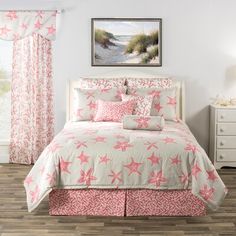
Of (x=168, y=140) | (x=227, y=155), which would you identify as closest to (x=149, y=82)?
(x=227, y=155)

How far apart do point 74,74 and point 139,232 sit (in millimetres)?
2830

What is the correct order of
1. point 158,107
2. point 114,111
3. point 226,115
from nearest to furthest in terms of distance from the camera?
point 114,111 < point 158,107 < point 226,115

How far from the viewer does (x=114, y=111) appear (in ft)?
16.7

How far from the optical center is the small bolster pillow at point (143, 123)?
4.46 metres

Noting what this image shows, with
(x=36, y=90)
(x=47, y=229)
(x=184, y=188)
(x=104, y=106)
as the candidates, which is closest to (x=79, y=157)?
(x=47, y=229)

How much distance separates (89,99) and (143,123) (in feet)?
3.47

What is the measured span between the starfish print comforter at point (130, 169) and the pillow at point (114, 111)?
1136 millimetres

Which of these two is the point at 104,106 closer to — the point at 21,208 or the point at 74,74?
the point at 74,74

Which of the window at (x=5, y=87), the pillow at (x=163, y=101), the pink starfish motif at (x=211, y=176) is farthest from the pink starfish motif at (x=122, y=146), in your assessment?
the window at (x=5, y=87)

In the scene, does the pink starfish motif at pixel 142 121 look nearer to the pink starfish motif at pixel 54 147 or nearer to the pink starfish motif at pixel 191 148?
the pink starfish motif at pixel 191 148

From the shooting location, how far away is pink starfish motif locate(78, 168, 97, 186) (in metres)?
3.86

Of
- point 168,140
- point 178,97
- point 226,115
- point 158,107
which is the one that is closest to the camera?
point 168,140

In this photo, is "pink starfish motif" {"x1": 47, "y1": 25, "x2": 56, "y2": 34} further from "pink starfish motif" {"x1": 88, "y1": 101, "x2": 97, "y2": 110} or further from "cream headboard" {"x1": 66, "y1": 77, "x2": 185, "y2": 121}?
"pink starfish motif" {"x1": 88, "y1": 101, "x2": 97, "y2": 110}

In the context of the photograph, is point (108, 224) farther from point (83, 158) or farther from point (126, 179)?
point (83, 158)
